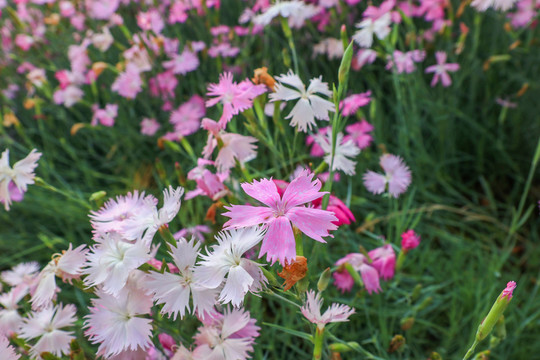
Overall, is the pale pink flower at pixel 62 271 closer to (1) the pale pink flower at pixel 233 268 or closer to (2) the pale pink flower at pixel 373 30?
(1) the pale pink flower at pixel 233 268

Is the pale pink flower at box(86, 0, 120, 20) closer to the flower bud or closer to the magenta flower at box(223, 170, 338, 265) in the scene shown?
the magenta flower at box(223, 170, 338, 265)

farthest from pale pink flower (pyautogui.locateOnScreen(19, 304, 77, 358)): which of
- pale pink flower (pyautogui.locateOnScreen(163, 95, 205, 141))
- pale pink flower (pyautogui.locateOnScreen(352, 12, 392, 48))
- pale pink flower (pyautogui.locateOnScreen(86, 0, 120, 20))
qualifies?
pale pink flower (pyautogui.locateOnScreen(86, 0, 120, 20))

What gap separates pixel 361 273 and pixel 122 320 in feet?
1.51

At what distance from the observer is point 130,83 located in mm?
1667

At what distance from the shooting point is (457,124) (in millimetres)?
1688

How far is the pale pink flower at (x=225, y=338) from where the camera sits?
2.27 ft

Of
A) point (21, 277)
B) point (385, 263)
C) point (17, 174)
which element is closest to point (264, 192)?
point (385, 263)

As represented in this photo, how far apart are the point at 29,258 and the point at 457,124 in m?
1.59

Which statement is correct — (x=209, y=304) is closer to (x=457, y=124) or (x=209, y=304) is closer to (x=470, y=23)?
(x=457, y=124)

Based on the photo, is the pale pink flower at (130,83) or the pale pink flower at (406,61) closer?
the pale pink flower at (406,61)

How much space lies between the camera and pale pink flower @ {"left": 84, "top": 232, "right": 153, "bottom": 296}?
2.15 feet

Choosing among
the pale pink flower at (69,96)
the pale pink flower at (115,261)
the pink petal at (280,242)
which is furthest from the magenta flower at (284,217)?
the pale pink flower at (69,96)

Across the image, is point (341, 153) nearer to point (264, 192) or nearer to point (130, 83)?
point (264, 192)

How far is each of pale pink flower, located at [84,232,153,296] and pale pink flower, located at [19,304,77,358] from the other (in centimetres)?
16
